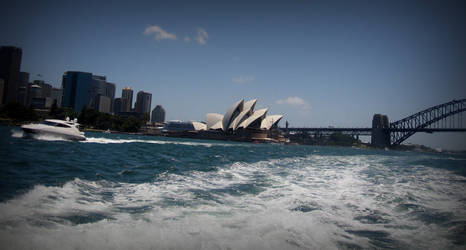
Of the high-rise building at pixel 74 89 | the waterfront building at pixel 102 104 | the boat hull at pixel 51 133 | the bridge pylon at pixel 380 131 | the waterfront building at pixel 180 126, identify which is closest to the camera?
the boat hull at pixel 51 133

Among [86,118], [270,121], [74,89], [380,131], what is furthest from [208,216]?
[74,89]

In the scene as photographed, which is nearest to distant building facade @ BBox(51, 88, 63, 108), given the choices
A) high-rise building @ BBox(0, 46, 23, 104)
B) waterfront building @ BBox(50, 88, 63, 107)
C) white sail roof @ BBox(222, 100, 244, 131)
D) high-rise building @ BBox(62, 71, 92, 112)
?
waterfront building @ BBox(50, 88, 63, 107)

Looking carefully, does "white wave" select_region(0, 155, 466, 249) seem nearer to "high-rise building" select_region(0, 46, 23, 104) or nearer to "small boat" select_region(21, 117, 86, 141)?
"high-rise building" select_region(0, 46, 23, 104)

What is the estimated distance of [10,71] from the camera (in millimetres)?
13008

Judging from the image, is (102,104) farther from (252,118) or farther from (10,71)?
(10,71)

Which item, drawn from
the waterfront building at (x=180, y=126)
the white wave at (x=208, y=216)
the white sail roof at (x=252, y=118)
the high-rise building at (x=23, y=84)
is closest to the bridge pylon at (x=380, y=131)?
the white sail roof at (x=252, y=118)

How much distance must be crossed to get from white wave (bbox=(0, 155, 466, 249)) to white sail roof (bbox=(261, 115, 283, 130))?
88.9 meters

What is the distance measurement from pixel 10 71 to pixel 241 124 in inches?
3017

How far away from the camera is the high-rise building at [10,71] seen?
7957 millimetres

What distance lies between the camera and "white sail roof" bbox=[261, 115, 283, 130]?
9576 centimetres

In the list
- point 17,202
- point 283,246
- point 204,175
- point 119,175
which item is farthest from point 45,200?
point 204,175

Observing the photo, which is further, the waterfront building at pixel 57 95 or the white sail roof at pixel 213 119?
the waterfront building at pixel 57 95

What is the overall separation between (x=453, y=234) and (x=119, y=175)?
26.9 feet

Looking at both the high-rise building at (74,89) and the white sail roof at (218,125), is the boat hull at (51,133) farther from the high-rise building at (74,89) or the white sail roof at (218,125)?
the high-rise building at (74,89)
